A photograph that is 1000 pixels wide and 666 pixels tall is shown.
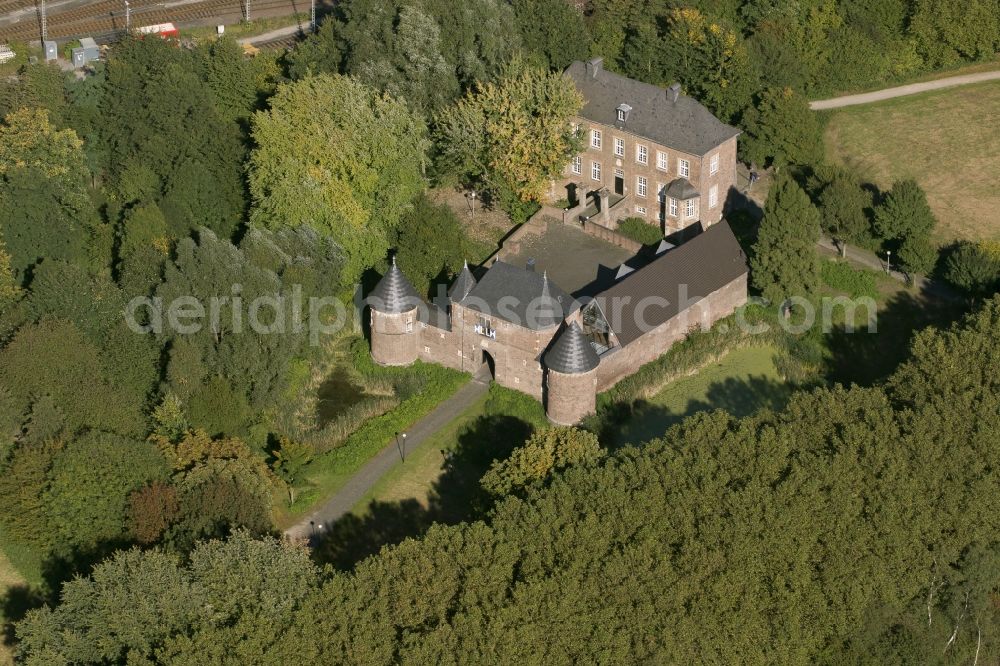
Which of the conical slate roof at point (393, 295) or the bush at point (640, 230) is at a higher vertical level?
the conical slate roof at point (393, 295)

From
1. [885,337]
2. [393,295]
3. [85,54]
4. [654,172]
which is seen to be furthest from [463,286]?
[85,54]

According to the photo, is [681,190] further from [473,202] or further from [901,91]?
[901,91]

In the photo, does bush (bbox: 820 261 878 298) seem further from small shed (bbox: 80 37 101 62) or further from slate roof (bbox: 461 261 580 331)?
small shed (bbox: 80 37 101 62)

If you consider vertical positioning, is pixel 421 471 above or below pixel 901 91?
below

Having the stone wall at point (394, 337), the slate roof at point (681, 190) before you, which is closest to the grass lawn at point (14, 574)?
the stone wall at point (394, 337)

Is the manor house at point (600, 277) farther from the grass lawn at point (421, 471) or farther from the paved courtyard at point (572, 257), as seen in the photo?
the grass lawn at point (421, 471)
